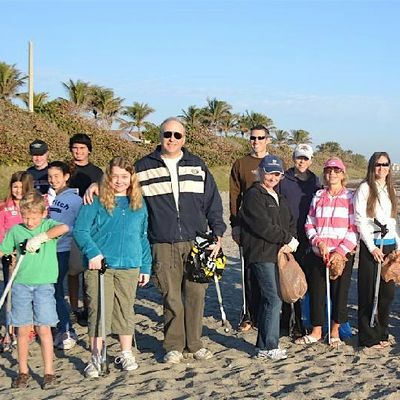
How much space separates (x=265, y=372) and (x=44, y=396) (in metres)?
1.94

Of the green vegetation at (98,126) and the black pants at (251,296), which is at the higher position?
the green vegetation at (98,126)

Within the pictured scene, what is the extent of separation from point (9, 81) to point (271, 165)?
128 ft

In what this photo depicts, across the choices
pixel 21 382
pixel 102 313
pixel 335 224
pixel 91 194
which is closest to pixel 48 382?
pixel 21 382

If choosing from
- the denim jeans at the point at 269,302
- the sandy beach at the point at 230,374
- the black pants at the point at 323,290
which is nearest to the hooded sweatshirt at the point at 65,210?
the sandy beach at the point at 230,374

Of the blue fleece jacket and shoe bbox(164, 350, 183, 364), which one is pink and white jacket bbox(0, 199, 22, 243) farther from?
shoe bbox(164, 350, 183, 364)

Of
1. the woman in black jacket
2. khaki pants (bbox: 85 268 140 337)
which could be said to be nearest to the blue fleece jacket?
khaki pants (bbox: 85 268 140 337)

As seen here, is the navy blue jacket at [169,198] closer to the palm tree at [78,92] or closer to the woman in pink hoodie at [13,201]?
the woman in pink hoodie at [13,201]

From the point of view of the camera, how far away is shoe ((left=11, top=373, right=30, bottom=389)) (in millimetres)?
5289

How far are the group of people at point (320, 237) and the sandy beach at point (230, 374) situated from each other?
0.29 m

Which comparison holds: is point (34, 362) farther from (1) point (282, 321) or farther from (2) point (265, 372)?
(1) point (282, 321)

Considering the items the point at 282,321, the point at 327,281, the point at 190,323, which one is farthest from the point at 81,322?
the point at 327,281

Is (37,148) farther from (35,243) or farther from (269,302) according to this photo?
(269,302)

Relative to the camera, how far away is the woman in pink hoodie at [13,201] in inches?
244

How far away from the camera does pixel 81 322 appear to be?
24.1 ft
